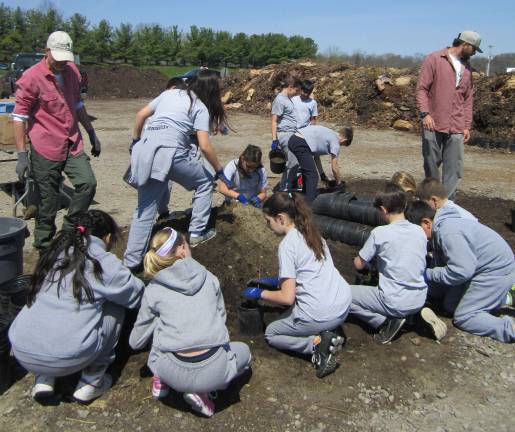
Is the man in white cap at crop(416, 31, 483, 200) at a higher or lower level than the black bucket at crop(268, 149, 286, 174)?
higher

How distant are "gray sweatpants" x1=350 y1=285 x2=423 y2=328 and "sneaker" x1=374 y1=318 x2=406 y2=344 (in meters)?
0.03

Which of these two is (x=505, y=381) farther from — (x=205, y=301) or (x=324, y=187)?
(x=324, y=187)

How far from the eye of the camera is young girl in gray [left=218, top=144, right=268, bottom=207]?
5.01 meters

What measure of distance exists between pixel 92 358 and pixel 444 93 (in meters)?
4.83

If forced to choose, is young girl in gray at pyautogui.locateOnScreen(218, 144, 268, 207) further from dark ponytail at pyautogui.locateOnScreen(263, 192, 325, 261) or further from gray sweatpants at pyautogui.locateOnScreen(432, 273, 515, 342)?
gray sweatpants at pyautogui.locateOnScreen(432, 273, 515, 342)

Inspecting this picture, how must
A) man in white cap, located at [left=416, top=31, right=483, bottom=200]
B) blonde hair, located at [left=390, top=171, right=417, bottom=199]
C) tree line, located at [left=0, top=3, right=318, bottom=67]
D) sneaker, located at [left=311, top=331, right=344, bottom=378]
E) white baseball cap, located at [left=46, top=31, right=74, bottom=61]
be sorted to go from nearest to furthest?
sneaker, located at [left=311, top=331, right=344, bottom=378] < white baseball cap, located at [left=46, top=31, right=74, bottom=61] < blonde hair, located at [left=390, top=171, right=417, bottom=199] < man in white cap, located at [left=416, top=31, right=483, bottom=200] < tree line, located at [left=0, top=3, right=318, bottom=67]

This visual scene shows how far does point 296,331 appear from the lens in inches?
130

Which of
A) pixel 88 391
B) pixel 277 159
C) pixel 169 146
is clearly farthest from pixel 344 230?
pixel 88 391

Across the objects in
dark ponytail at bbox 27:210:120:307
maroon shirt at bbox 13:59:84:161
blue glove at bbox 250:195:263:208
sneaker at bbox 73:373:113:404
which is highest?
maroon shirt at bbox 13:59:84:161

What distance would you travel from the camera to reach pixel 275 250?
15.4ft

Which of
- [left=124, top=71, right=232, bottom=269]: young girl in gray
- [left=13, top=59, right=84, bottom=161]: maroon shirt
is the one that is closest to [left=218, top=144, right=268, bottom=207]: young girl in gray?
[left=124, top=71, right=232, bottom=269]: young girl in gray

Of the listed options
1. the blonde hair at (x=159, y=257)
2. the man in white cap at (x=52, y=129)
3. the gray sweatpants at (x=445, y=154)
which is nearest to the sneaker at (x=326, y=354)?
the blonde hair at (x=159, y=257)

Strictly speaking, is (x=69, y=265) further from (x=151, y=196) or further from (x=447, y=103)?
(x=447, y=103)

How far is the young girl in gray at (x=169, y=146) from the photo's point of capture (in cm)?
403
